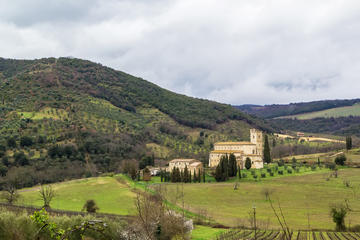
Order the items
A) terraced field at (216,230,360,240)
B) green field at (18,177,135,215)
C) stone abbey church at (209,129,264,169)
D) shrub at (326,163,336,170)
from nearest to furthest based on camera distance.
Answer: terraced field at (216,230,360,240)
green field at (18,177,135,215)
shrub at (326,163,336,170)
stone abbey church at (209,129,264,169)

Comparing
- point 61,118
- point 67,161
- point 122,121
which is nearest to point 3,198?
point 67,161

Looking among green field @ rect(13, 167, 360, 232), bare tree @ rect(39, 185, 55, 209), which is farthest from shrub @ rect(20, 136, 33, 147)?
bare tree @ rect(39, 185, 55, 209)

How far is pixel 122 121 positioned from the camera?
480ft

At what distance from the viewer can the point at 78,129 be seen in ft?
378

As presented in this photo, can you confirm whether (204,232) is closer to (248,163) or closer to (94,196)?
(94,196)

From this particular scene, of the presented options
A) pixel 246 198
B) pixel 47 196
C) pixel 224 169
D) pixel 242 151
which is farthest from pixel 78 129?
pixel 246 198

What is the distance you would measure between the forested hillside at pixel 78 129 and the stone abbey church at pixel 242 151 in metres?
13.0

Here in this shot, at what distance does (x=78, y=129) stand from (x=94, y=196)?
5946 cm

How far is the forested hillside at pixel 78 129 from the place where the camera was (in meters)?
90.6

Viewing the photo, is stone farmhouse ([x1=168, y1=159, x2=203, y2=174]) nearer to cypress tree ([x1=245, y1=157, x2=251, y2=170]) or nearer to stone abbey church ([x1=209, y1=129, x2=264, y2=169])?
stone abbey church ([x1=209, y1=129, x2=264, y2=169])

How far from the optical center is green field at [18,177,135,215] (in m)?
51.1

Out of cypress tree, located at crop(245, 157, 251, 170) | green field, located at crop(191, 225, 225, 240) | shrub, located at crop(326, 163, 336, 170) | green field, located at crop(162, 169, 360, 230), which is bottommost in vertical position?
green field, located at crop(191, 225, 225, 240)

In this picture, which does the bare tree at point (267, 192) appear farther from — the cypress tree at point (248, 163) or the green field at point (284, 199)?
the cypress tree at point (248, 163)

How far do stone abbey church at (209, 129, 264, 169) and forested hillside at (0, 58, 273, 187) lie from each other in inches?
511
